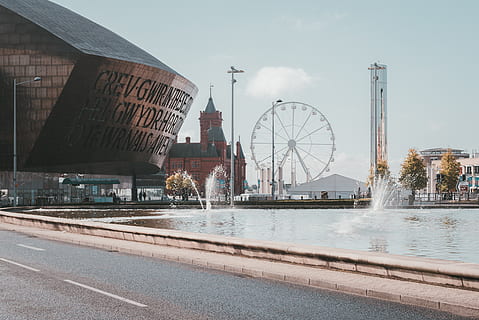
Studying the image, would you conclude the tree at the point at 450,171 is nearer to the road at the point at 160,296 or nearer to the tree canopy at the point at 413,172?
the tree canopy at the point at 413,172

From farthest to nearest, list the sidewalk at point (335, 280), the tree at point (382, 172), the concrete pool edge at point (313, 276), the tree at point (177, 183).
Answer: the tree at point (177, 183)
the tree at point (382, 172)
the concrete pool edge at point (313, 276)
the sidewalk at point (335, 280)

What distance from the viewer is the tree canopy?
10853 centimetres

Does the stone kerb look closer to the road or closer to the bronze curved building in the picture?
the road

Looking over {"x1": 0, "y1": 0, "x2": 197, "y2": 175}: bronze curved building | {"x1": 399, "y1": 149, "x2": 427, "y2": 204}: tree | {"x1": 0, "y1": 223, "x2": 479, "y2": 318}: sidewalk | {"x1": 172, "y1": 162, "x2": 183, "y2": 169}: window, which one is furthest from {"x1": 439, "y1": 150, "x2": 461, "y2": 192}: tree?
{"x1": 172, "y1": 162, "x2": 183, "y2": 169}: window

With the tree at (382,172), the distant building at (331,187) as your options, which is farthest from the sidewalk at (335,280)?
the tree at (382,172)

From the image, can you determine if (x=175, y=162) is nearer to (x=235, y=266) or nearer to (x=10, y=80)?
(x=10, y=80)

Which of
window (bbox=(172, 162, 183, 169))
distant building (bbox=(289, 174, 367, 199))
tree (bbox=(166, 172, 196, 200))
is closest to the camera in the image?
distant building (bbox=(289, 174, 367, 199))

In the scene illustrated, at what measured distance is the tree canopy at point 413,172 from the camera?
10853cm

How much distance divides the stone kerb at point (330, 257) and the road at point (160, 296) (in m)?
1.57

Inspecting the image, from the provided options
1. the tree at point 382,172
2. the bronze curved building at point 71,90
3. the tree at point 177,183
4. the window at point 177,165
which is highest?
the bronze curved building at point 71,90

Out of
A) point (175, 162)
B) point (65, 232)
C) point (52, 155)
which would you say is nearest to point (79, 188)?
point (52, 155)

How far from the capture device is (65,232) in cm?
2695

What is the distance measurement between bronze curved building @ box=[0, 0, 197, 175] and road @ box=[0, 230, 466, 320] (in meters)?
49.0

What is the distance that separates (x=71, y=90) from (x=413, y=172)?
67.9m
